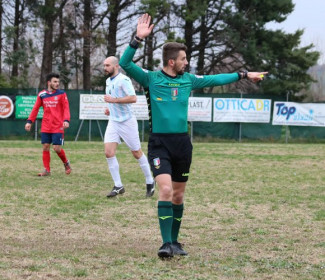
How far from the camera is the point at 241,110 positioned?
1047 inches

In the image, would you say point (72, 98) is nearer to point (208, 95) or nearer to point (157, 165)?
point (208, 95)

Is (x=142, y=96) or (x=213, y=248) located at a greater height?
(x=142, y=96)

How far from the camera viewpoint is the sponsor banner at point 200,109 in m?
26.3

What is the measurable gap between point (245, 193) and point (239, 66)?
2534 centimetres

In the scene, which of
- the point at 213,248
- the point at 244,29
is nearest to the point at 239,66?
the point at 244,29

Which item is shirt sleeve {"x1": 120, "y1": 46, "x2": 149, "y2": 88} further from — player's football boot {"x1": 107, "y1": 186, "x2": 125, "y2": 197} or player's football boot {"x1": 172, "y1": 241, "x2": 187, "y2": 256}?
player's football boot {"x1": 107, "y1": 186, "x2": 125, "y2": 197}

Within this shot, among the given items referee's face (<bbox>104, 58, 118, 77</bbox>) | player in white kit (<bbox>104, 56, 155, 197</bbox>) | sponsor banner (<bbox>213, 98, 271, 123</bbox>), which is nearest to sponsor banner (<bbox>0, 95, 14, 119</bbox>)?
sponsor banner (<bbox>213, 98, 271, 123</bbox>)

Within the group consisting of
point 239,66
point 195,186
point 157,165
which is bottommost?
point 195,186

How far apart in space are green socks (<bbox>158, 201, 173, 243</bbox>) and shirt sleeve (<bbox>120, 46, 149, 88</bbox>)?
108cm

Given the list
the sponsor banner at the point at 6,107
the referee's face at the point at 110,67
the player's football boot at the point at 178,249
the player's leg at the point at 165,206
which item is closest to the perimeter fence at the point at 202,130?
the sponsor banner at the point at 6,107

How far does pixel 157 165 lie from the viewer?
5.32 m

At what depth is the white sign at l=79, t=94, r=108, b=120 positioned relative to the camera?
2567 centimetres

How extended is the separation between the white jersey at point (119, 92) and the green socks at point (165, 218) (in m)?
3.67

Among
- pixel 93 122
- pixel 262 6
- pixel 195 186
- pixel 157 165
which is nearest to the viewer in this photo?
pixel 157 165
